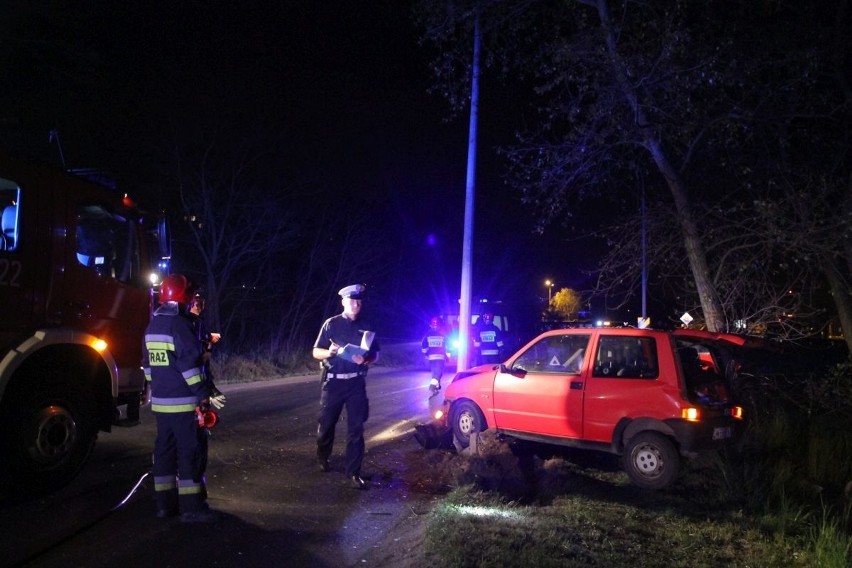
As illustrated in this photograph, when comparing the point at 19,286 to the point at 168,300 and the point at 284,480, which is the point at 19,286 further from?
the point at 284,480

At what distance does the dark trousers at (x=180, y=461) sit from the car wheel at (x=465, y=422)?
12.9 ft

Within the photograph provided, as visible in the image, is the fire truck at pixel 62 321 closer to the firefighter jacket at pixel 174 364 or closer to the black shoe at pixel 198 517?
the firefighter jacket at pixel 174 364

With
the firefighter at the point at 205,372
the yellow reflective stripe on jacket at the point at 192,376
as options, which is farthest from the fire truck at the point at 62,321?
the yellow reflective stripe on jacket at the point at 192,376

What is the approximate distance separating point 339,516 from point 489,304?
53.2 ft

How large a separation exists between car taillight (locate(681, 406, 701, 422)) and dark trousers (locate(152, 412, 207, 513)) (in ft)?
15.2

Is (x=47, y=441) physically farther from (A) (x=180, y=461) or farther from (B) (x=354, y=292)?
(B) (x=354, y=292)

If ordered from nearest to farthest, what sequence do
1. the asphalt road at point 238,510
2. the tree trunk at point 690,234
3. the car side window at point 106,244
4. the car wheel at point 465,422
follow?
the asphalt road at point 238,510 → the car side window at point 106,244 → the car wheel at point 465,422 → the tree trunk at point 690,234

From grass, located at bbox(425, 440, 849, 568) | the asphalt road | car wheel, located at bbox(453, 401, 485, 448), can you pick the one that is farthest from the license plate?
the asphalt road

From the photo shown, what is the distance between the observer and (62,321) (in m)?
5.54

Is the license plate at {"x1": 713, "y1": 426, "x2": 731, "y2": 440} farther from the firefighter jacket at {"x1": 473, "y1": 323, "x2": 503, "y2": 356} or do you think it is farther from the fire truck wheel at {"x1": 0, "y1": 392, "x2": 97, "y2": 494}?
the firefighter jacket at {"x1": 473, "y1": 323, "x2": 503, "y2": 356}

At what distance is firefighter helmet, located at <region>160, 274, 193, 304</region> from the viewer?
4887mm

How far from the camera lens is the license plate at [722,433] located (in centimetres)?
650

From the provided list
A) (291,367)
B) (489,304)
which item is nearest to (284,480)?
(291,367)

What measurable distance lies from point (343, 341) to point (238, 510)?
1753 mm
